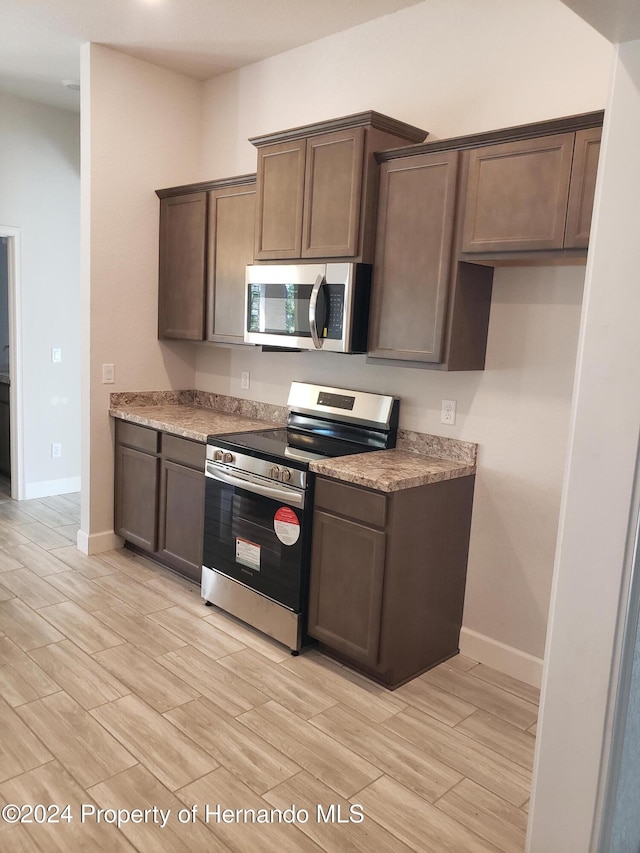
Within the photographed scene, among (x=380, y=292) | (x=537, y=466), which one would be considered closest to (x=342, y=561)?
(x=537, y=466)

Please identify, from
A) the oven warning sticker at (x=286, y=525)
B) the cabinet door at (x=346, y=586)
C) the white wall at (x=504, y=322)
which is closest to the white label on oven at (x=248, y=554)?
the oven warning sticker at (x=286, y=525)

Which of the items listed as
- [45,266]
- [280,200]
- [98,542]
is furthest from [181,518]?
[45,266]

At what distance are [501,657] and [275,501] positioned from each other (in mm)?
1219

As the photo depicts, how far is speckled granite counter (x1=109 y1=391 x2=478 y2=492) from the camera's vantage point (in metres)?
2.72

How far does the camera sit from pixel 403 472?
2.73 meters

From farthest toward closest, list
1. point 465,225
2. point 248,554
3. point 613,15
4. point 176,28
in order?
1. point 176,28
2. point 248,554
3. point 465,225
4. point 613,15

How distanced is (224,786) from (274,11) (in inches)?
130

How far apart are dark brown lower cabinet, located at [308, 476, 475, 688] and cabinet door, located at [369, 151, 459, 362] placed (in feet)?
2.10

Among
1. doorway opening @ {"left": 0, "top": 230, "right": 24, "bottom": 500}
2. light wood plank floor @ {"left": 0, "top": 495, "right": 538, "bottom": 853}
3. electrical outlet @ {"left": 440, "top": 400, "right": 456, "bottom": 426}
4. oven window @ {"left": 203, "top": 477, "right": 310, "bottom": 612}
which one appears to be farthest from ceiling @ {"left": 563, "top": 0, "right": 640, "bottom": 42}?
doorway opening @ {"left": 0, "top": 230, "right": 24, "bottom": 500}

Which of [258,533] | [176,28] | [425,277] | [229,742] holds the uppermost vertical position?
[176,28]

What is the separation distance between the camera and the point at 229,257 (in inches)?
148

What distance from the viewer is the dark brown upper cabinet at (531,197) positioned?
230 centimetres

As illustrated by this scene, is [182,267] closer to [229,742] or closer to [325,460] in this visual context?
[325,460]

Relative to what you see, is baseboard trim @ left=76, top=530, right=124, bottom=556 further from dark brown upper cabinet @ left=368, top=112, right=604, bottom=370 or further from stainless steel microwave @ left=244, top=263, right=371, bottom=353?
dark brown upper cabinet @ left=368, top=112, right=604, bottom=370
